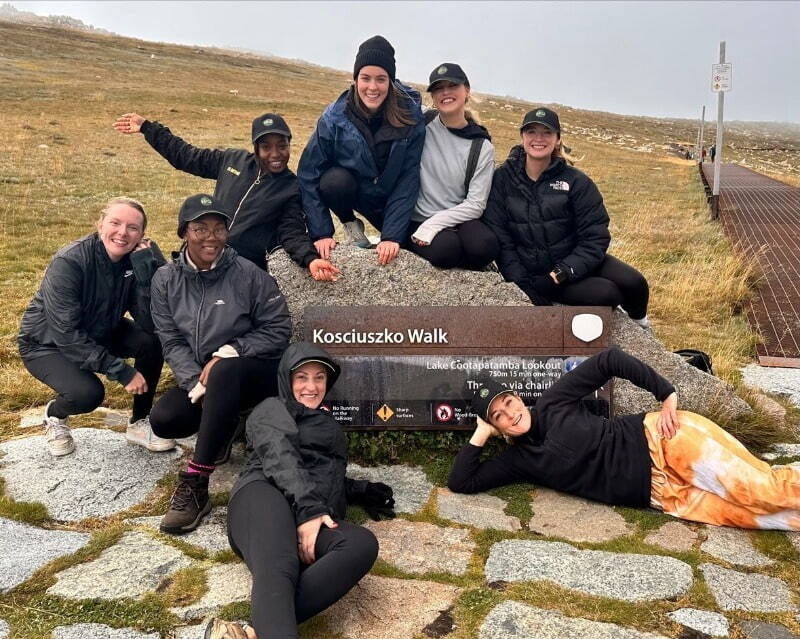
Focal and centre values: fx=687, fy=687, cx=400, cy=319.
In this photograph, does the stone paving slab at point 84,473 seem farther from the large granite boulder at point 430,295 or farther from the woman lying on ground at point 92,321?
the large granite boulder at point 430,295

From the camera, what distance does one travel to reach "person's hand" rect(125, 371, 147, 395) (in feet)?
16.9

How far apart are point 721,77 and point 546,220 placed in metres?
17.0

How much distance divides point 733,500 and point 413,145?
3469 mm

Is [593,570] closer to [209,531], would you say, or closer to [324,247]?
[209,531]

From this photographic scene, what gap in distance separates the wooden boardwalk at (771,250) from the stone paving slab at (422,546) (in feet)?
16.5

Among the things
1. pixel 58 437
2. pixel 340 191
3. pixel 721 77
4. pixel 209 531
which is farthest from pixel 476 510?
pixel 721 77

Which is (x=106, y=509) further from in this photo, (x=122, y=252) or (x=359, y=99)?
(x=359, y=99)

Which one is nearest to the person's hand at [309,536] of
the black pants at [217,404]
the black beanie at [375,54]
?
the black pants at [217,404]

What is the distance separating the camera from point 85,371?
516 centimetres

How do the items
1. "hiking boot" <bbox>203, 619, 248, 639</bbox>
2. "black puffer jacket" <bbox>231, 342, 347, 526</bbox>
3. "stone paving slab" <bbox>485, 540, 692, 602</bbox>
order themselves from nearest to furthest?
"hiking boot" <bbox>203, 619, 248, 639</bbox> → "stone paving slab" <bbox>485, 540, 692, 602</bbox> → "black puffer jacket" <bbox>231, 342, 347, 526</bbox>

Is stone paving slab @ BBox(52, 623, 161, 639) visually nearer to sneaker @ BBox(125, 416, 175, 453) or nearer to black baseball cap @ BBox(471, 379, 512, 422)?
sneaker @ BBox(125, 416, 175, 453)

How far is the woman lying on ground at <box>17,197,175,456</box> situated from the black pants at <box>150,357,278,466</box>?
0.58 metres

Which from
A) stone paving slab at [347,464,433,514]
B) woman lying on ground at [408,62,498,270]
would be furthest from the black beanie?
stone paving slab at [347,464,433,514]

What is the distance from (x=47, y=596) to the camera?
351 centimetres
